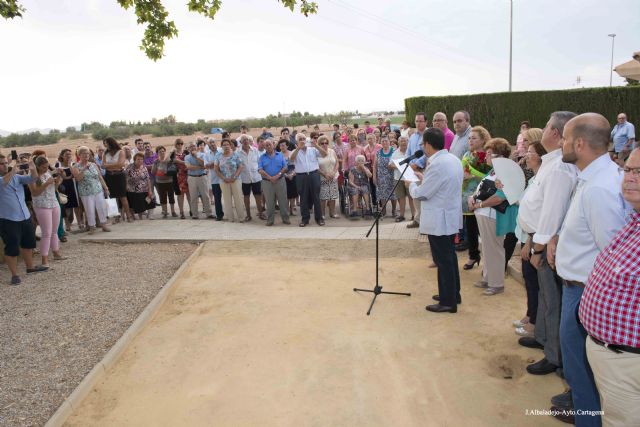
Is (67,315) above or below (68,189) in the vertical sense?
below

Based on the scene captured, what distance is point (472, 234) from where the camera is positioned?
669cm

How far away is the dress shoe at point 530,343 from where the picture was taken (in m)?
4.56

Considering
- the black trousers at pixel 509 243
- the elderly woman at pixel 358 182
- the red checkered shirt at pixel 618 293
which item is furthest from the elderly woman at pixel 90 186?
the red checkered shirt at pixel 618 293

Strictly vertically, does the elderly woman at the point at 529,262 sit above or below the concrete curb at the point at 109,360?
above

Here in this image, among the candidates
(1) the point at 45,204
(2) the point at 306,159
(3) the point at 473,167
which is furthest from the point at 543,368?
(1) the point at 45,204

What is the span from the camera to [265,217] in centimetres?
1134

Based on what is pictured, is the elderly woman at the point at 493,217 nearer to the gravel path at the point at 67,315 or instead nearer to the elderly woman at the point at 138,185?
the gravel path at the point at 67,315

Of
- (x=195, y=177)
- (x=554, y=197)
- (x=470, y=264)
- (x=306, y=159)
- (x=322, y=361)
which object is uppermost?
(x=554, y=197)

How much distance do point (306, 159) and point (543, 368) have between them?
6983 mm

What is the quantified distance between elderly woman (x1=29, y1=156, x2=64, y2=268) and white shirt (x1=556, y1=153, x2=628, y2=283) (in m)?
7.80

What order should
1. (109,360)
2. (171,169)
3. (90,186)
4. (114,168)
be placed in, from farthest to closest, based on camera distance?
(171,169) → (114,168) → (90,186) → (109,360)

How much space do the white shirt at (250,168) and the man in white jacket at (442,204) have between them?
621 centimetres

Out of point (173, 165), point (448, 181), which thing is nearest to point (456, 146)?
point (448, 181)

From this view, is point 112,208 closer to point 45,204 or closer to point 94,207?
point 94,207
